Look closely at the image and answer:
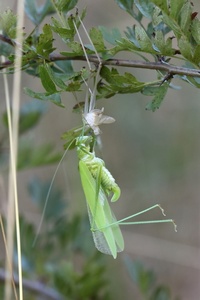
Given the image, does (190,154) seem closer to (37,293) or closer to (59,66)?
(37,293)

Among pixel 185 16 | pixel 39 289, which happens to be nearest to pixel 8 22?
pixel 185 16

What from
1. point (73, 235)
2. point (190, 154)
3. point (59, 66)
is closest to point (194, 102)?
point (190, 154)

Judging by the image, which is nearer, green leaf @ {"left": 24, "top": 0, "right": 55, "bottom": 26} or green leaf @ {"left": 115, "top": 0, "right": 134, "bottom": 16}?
green leaf @ {"left": 115, "top": 0, "right": 134, "bottom": 16}

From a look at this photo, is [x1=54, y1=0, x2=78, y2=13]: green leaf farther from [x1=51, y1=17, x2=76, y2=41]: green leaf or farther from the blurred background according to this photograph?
the blurred background

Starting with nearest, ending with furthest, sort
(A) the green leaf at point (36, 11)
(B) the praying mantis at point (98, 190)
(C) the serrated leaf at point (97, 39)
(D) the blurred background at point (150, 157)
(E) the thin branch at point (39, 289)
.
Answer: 1. (C) the serrated leaf at point (97, 39)
2. (B) the praying mantis at point (98, 190)
3. (A) the green leaf at point (36, 11)
4. (E) the thin branch at point (39, 289)
5. (D) the blurred background at point (150, 157)

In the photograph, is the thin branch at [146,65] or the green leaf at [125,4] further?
the green leaf at [125,4]

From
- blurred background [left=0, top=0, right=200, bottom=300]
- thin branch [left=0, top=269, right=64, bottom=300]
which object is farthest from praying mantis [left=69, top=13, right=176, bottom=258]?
blurred background [left=0, top=0, right=200, bottom=300]

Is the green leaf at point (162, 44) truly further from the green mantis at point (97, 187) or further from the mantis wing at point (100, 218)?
the mantis wing at point (100, 218)

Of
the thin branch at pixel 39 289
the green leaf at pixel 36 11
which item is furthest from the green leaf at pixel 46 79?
the thin branch at pixel 39 289
